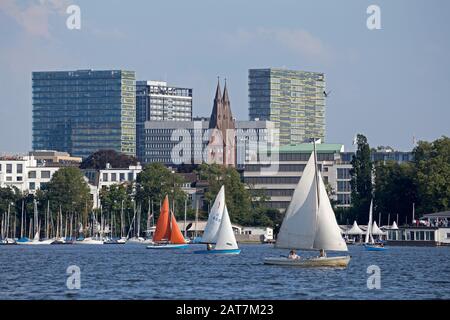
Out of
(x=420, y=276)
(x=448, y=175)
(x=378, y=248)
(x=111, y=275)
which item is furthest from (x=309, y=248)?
(x=448, y=175)

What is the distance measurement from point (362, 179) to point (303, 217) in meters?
105

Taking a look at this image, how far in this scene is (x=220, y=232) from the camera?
11475cm

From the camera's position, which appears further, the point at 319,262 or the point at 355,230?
the point at 355,230

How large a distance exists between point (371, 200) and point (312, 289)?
113306 mm

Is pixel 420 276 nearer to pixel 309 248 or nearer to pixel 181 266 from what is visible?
pixel 309 248

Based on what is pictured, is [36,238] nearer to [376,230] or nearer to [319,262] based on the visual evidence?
[376,230]

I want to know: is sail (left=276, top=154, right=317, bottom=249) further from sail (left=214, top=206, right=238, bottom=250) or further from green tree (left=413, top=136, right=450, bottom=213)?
green tree (left=413, top=136, right=450, bottom=213)

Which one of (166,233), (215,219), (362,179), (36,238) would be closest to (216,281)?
(215,219)

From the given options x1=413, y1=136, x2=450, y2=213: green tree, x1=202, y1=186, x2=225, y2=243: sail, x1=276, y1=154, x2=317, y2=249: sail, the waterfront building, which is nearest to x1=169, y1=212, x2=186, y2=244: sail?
x1=202, y1=186, x2=225, y2=243: sail

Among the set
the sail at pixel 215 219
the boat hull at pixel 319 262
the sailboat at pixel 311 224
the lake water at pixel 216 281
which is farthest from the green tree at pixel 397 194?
the sailboat at pixel 311 224

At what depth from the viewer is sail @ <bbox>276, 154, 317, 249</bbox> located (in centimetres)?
8050

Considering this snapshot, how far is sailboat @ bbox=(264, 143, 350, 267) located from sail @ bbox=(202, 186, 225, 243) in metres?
37.8

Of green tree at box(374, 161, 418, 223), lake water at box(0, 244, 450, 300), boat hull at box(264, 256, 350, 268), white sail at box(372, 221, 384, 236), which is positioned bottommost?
lake water at box(0, 244, 450, 300)

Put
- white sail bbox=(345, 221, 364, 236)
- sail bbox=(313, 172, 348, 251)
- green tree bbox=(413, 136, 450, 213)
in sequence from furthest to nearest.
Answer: white sail bbox=(345, 221, 364, 236) < green tree bbox=(413, 136, 450, 213) < sail bbox=(313, 172, 348, 251)
